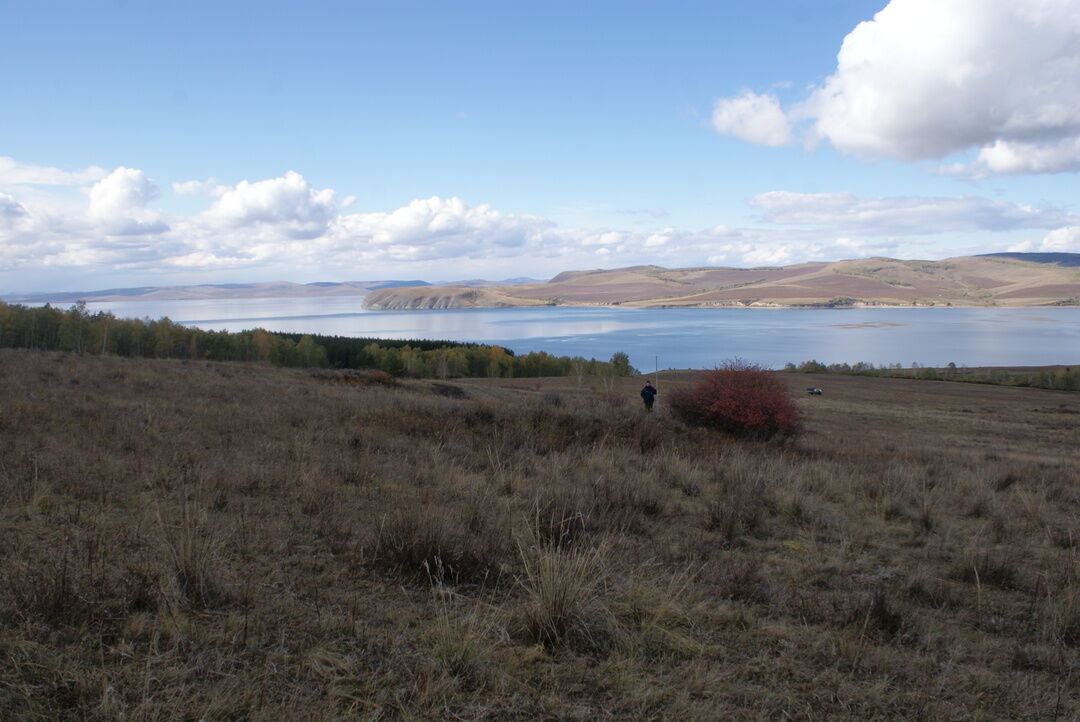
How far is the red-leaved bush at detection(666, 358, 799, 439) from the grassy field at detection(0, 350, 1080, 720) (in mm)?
9975

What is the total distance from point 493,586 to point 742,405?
15.3 metres

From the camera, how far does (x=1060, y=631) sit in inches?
144

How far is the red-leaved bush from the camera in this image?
1784 centimetres

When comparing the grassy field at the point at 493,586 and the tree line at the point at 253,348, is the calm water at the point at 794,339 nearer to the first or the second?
the tree line at the point at 253,348

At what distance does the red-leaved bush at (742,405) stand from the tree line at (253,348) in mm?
55363

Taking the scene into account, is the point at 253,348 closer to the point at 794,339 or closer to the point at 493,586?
the point at 493,586

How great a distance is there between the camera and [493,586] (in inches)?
156

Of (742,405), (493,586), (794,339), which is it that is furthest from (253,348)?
(794,339)

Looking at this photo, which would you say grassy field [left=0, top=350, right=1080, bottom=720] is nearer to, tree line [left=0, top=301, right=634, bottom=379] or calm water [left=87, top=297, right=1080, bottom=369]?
calm water [left=87, top=297, right=1080, bottom=369]

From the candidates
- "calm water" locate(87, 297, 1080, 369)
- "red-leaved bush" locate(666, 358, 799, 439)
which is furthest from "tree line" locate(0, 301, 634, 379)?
"red-leaved bush" locate(666, 358, 799, 439)

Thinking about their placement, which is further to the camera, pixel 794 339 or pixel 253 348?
pixel 794 339

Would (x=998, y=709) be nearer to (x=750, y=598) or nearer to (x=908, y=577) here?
(x=750, y=598)

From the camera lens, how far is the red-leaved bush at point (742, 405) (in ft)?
58.5

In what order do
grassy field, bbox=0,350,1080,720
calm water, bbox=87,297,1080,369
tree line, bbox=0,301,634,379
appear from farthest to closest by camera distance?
calm water, bbox=87,297,1080,369 < tree line, bbox=0,301,634,379 < grassy field, bbox=0,350,1080,720
